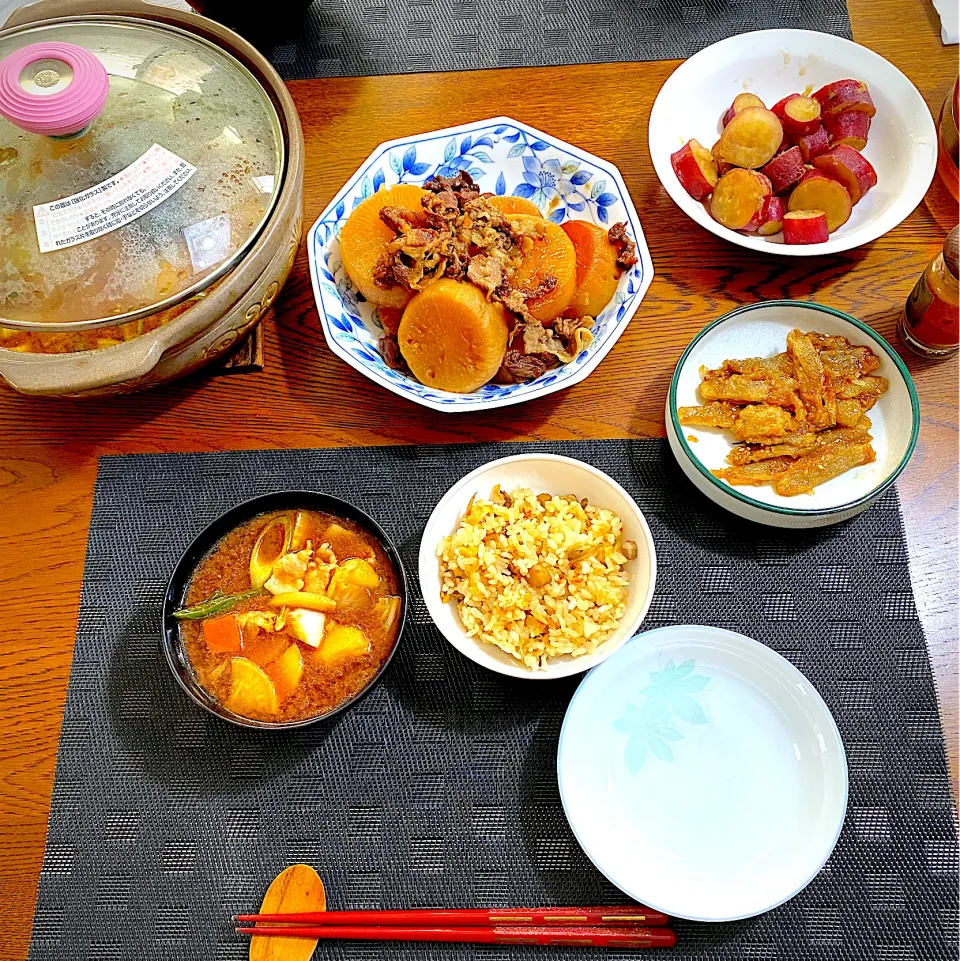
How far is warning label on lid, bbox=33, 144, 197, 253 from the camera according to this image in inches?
50.1

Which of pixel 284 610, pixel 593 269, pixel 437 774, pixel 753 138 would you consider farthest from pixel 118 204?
pixel 753 138

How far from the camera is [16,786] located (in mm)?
1369

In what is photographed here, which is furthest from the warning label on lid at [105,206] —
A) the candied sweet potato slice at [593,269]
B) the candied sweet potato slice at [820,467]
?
the candied sweet potato slice at [820,467]

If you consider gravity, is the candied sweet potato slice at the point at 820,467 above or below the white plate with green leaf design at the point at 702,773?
above

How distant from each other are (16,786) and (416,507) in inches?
31.9

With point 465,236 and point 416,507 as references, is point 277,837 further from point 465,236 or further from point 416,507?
point 465,236

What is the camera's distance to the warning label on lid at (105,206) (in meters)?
1.27

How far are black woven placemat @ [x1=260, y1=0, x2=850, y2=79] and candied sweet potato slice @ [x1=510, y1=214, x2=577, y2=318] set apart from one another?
0.57m

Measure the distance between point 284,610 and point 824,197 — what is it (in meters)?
1.25

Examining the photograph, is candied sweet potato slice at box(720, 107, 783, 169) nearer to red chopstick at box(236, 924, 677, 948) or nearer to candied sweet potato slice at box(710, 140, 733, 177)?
candied sweet potato slice at box(710, 140, 733, 177)

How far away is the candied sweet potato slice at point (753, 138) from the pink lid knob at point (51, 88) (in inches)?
44.6

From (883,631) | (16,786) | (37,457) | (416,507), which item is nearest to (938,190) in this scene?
(883,631)

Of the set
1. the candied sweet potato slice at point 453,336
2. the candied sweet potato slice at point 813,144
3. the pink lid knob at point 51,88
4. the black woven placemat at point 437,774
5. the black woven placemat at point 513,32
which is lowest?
the black woven placemat at point 437,774

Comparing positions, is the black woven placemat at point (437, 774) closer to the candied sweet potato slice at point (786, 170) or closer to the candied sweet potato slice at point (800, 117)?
the candied sweet potato slice at point (786, 170)
